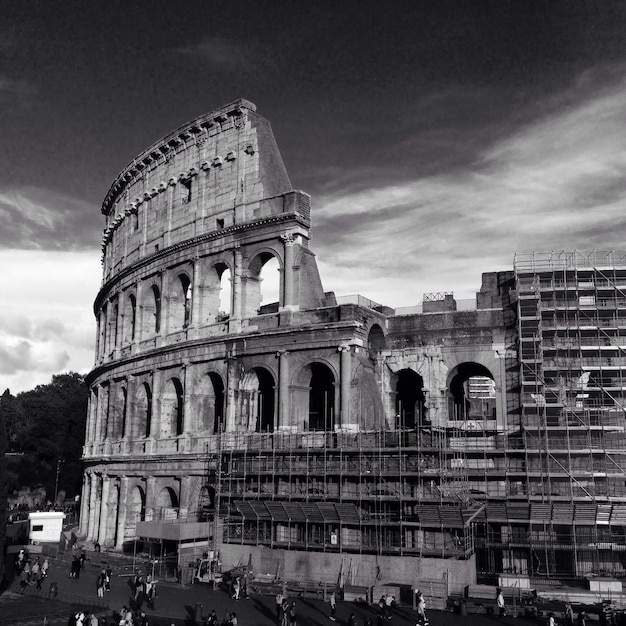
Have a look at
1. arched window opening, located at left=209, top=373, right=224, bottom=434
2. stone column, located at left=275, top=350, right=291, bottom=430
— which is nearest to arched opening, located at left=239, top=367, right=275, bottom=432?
stone column, located at left=275, top=350, right=291, bottom=430

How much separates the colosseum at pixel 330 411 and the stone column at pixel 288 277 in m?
0.09

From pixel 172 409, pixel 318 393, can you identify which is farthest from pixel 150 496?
pixel 318 393

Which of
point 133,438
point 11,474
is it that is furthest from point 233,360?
point 11,474

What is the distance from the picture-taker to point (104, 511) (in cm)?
3891

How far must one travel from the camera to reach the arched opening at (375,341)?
3222cm

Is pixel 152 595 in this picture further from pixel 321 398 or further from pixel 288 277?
pixel 288 277

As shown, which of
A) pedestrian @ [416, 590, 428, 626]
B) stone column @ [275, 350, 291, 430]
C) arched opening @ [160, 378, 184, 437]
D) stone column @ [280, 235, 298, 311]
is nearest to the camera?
pedestrian @ [416, 590, 428, 626]

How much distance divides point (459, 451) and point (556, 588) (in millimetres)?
5335

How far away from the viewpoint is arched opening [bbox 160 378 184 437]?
120 feet

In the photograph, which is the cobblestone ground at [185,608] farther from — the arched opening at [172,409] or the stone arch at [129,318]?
the stone arch at [129,318]

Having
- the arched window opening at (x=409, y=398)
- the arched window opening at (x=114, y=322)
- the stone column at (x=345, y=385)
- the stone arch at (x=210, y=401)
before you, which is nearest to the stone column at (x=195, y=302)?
the stone arch at (x=210, y=401)

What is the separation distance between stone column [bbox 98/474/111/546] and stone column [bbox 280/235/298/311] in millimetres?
14762

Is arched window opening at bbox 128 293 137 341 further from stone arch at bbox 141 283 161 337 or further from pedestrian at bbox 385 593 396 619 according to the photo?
pedestrian at bbox 385 593 396 619

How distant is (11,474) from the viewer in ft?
225
